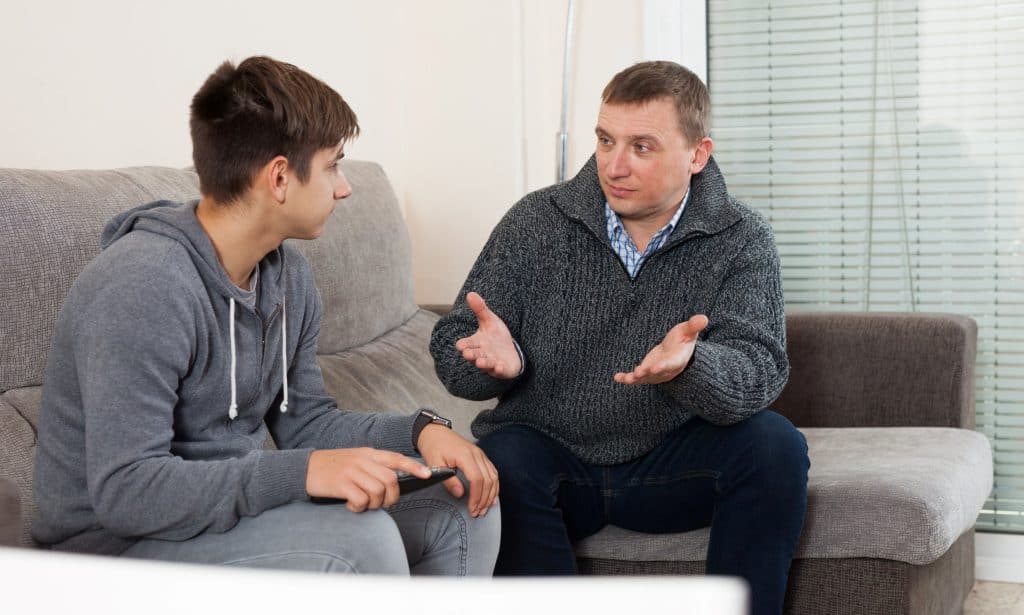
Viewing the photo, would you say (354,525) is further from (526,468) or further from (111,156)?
(111,156)

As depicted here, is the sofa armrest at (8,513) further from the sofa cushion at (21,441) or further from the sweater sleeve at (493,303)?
the sweater sleeve at (493,303)

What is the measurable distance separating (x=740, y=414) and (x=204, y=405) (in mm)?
848

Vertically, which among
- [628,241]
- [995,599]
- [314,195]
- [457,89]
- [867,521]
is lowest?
[995,599]

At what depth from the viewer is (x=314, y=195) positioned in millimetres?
→ 1449

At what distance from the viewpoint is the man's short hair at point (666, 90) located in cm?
202

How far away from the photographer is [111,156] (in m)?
2.18

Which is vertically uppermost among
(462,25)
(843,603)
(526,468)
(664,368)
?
(462,25)

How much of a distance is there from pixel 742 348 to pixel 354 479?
0.83 metres

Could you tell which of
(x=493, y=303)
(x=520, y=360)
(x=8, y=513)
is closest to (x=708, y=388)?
(x=520, y=360)

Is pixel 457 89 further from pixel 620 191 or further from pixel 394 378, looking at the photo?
pixel 620 191

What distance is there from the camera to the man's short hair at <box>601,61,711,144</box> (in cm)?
202

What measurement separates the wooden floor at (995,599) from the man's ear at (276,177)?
6.34 feet

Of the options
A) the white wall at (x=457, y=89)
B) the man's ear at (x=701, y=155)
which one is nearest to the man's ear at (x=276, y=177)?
the man's ear at (x=701, y=155)

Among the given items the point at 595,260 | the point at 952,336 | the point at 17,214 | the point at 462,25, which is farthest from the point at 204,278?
the point at 462,25
